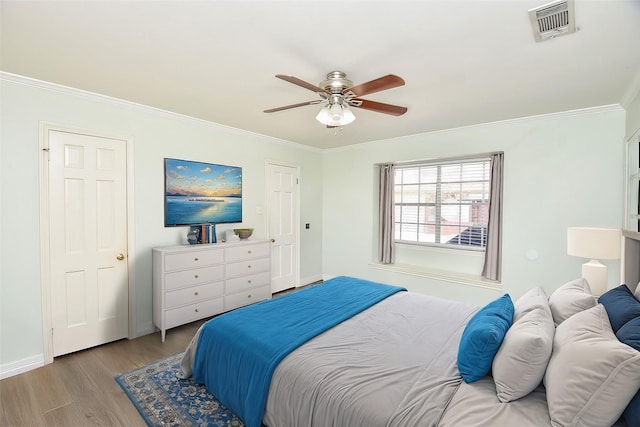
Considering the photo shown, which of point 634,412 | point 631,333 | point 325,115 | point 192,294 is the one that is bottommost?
point 192,294

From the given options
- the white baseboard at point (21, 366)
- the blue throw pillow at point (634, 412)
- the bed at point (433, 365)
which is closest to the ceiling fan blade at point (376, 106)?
the bed at point (433, 365)

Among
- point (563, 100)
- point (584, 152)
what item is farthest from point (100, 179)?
point (584, 152)

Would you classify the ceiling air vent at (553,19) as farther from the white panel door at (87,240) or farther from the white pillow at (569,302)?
the white panel door at (87,240)

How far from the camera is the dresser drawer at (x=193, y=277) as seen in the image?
3240 mm

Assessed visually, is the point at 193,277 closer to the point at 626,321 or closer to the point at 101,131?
the point at 101,131

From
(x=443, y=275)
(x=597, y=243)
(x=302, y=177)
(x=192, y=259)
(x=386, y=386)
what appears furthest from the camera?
(x=302, y=177)

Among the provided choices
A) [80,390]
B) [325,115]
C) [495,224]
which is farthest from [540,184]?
[80,390]

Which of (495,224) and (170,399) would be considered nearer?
(170,399)

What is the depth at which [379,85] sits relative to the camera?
198 cm

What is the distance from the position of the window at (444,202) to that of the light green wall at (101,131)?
2073 millimetres

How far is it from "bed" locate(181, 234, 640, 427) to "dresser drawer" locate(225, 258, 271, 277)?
4.62 ft

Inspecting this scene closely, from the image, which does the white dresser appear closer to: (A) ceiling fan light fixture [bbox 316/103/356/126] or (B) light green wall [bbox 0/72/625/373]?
(B) light green wall [bbox 0/72/625/373]

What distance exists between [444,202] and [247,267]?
3.04 meters

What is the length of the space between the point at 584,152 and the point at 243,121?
393 cm
